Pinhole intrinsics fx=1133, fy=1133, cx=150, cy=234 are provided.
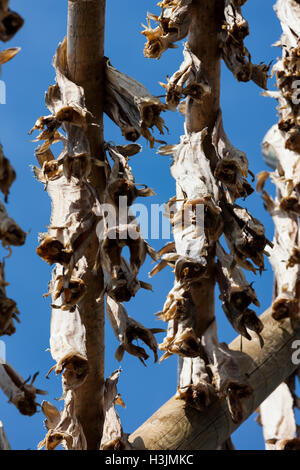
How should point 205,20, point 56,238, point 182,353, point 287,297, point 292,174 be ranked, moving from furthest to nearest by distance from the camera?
point 292,174, point 287,297, point 205,20, point 182,353, point 56,238

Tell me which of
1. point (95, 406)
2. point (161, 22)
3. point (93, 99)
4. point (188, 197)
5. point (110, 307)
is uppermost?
point (161, 22)

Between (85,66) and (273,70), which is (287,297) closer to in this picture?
(273,70)

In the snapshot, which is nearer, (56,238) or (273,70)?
(56,238)

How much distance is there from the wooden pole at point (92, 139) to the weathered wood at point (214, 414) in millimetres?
203

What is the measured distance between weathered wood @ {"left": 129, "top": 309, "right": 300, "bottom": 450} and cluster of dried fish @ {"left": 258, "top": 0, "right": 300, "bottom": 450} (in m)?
0.34

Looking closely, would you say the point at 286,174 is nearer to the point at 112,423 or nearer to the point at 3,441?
the point at 112,423

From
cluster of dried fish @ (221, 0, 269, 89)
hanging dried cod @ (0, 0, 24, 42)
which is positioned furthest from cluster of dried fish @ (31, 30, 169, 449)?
hanging dried cod @ (0, 0, 24, 42)

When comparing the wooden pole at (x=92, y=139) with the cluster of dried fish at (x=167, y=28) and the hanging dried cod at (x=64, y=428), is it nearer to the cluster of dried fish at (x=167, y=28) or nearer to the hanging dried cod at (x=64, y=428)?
the hanging dried cod at (x=64, y=428)

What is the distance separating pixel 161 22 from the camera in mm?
4461

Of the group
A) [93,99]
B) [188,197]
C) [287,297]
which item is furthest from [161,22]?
[287,297]

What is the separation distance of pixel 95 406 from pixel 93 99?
45.4 inches

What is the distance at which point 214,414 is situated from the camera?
444 cm

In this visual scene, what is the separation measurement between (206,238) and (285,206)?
1.52 m

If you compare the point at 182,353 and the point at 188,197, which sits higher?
the point at 188,197
